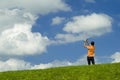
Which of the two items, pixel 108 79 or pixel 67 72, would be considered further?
pixel 67 72

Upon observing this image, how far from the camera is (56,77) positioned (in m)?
34.8

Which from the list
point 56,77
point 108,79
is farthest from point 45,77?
point 108,79

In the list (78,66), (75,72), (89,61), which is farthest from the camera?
(89,61)

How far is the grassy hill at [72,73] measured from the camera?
34250 mm

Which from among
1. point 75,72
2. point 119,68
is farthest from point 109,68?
point 75,72

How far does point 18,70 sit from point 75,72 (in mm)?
6483

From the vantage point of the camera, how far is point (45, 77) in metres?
34.9

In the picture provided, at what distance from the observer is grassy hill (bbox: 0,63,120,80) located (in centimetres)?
3425

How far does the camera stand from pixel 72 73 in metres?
35.3

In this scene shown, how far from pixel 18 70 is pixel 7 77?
9.83ft

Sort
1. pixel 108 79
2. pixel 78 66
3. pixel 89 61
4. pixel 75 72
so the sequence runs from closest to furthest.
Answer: pixel 108 79, pixel 75 72, pixel 78 66, pixel 89 61

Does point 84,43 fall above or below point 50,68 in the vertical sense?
above

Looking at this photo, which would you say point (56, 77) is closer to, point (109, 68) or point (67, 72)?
point (67, 72)

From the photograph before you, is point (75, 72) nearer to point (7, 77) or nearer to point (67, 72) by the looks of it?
point (67, 72)
